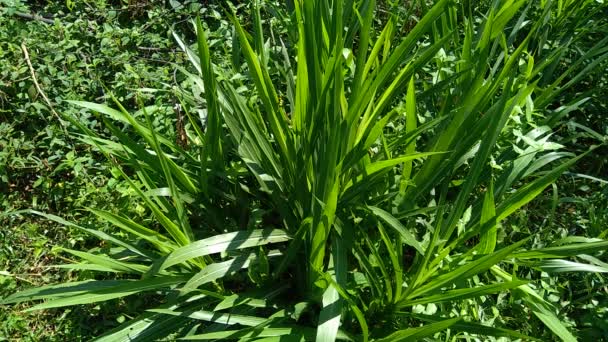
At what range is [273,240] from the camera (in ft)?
5.64

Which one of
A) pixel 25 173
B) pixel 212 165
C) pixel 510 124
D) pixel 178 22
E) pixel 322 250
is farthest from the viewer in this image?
pixel 178 22

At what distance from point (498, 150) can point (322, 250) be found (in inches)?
30.5

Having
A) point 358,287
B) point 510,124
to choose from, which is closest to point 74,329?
point 358,287

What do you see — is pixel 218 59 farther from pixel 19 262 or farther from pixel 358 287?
pixel 358 287

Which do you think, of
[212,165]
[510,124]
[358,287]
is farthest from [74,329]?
[510,124]

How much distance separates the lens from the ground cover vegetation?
159 centimetres

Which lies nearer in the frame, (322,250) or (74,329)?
(322,250)

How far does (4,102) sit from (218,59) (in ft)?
2.94

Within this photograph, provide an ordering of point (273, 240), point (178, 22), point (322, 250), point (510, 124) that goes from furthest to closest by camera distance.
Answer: point (178, 22)
point (510, 124)
point (273, 240)
point (322, 250)

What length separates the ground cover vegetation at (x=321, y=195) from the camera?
5.22 feet

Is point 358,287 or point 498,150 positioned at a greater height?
point 498,150

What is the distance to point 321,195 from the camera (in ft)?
5.26

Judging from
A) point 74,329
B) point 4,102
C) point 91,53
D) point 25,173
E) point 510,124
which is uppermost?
point 510,124

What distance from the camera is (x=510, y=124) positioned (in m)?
2.02
